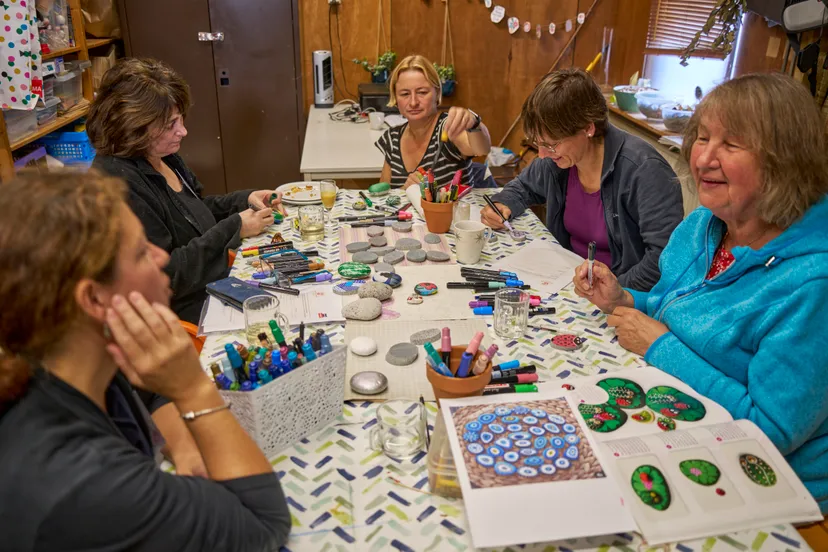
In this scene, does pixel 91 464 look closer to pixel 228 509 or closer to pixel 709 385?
pixel 228 509

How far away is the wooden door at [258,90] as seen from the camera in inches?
158

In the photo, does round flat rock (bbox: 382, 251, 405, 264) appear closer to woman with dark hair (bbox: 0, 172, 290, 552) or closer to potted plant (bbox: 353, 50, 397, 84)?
woman with dark hair (bbox: 0, 172, 290, 552)

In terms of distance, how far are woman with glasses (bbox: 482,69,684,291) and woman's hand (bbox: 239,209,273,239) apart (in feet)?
2.56

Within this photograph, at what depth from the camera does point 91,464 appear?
72 centimetres

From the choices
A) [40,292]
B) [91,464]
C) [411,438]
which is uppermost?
[40,292]

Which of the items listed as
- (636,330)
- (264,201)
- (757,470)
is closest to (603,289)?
(636,330)

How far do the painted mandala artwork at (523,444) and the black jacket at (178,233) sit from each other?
113 centimetres

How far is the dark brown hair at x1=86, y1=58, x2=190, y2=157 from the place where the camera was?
72.4 inches

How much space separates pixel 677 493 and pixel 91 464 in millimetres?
843

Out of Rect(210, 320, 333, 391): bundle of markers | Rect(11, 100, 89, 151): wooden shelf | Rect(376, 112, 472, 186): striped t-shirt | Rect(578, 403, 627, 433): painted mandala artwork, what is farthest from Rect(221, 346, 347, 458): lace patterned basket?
Rect(11, 100, 89, 151): wooden shelf

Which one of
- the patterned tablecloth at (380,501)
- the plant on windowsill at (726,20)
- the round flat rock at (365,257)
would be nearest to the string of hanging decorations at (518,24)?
the plant on windowsill at (726,20)

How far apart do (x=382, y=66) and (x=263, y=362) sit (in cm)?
350

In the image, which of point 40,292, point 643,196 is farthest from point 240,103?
point 40,292

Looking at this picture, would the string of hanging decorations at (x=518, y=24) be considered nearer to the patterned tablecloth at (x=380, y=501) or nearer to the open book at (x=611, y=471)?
the patterned tablecloth at (x=380, y=501)
